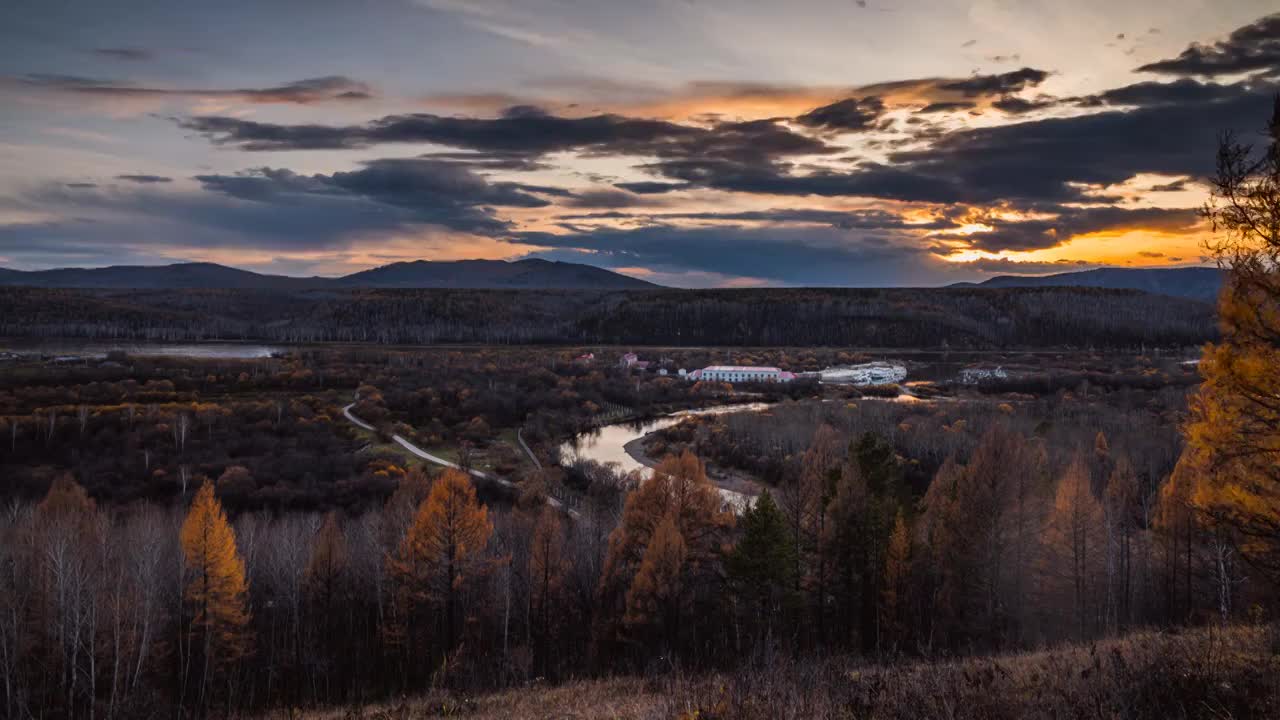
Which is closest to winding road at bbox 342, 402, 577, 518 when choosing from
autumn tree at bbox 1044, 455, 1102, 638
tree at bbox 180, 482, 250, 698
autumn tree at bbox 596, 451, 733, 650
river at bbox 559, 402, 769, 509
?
river at bbox 559, 402, 769, 509

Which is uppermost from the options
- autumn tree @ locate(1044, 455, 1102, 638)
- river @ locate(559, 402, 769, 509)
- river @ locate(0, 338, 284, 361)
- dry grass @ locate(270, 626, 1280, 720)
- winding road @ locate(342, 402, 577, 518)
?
river @ locate(0, 338, 284, 361)

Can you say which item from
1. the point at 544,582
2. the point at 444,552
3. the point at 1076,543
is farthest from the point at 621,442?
the point at 1076,543

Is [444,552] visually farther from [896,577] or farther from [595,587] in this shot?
[896,577]

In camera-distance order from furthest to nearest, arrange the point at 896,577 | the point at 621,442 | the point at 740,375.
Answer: the point at 740,375 < the point at 621,442 < the point at 896,577

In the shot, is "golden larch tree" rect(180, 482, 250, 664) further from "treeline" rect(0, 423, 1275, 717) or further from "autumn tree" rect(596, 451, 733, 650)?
"autumn tree" rect(596, 451, 733, 650)

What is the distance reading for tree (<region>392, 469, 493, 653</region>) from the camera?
2684 cm

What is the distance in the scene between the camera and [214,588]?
24.4 metres

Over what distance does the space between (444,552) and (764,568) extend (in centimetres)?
1240

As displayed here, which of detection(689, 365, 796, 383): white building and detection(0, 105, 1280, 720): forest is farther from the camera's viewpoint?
detection(689, 365, 796, 383): white building

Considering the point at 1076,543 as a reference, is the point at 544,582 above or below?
below

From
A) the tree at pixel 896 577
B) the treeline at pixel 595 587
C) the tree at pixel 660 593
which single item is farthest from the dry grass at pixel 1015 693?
the tree at pixel 896 577

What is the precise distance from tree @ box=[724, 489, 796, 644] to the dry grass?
48.9 feet

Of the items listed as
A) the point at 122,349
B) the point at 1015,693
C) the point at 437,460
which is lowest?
→ the point at 437,460

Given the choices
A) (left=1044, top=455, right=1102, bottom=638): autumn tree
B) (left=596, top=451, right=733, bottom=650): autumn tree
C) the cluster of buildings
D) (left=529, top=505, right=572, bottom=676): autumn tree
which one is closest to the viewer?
(left=1044, top=455, right=1102, bottom=638): autumn tree
